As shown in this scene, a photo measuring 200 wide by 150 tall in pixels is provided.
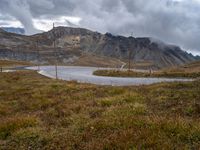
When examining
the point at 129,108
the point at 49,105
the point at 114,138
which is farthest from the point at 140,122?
the point at 49,105

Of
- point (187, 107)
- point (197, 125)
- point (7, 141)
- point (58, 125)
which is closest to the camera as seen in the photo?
point (197, 125)

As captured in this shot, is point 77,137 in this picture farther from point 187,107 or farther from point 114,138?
point 187,107

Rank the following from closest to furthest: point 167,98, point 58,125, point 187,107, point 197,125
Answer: point 197,125 → point 58,125 → point 187,107 → point 167,98

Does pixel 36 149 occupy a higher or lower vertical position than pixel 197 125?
lower

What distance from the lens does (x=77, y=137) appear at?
31.6ft

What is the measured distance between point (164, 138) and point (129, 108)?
15.6 feet

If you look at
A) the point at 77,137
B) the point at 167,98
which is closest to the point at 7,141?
the point at 77,137

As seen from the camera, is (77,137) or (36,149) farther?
(77,137)

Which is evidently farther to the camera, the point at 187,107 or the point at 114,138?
the point at 187,107

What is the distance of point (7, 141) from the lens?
991 cm

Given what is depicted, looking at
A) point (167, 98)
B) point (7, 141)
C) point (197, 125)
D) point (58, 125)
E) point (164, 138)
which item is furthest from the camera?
point (167, 98)

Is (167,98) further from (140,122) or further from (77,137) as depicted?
(77,137)

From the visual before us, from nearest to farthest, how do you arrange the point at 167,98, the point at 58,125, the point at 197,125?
1. the point at 197,125
2. the point at 58,125
3. the point at 167,98

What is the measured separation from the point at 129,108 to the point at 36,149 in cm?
514
